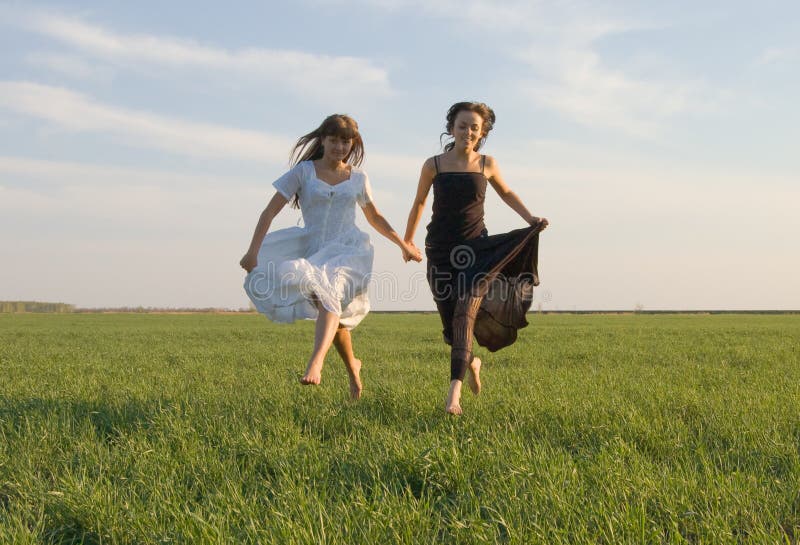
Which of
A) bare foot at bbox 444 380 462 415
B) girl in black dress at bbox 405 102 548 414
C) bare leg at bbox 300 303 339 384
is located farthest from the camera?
girl in black dress at bbox 405 102 548 414

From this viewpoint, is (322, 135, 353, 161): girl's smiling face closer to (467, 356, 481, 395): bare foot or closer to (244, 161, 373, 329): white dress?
(244, 161, 373, 329): white dress

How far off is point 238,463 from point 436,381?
3.72m

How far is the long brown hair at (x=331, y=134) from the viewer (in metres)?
6.03

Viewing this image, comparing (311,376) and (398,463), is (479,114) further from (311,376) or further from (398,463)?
(398,463)

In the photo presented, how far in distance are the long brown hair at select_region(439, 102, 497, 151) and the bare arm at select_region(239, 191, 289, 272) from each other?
1527 mm

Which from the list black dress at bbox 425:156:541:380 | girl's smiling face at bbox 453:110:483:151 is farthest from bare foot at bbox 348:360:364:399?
girl's smiling face at bbox 453:110:483:151

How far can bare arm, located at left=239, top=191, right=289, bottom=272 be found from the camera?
5930mm

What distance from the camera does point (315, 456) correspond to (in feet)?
13.4

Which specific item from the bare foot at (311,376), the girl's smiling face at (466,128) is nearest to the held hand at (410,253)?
the girl's smiling face at (466,128)

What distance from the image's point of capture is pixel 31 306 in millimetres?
83250

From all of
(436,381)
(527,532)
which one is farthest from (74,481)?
(436,381)

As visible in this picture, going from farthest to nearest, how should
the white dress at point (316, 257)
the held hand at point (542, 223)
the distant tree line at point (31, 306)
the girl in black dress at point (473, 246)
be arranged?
the distant tree line at point (31, 306), the held hand at point (542, 223), the girl in black dress at point (473, 246), the white dress at point (316, 257)

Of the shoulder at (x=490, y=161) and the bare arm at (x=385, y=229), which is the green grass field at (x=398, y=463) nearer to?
the bare arm at (x=385, y=229)

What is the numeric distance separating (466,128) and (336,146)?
1.10 meters
